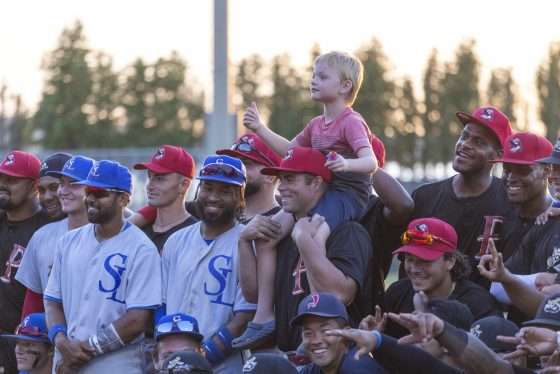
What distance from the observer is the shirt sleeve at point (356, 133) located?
302 inches

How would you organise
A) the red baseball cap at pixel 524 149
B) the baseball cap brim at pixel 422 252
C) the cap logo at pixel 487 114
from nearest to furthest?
the baseball cap brim at pixel 422 252 → the red baseball cap at pixel 524 149 → the cap logo at pixel 487 114

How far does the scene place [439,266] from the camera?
7.37 metres

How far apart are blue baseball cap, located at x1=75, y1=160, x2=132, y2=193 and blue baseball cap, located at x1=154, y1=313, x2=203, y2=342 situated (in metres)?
1.05

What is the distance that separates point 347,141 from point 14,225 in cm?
302

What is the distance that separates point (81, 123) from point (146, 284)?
36.5 metres

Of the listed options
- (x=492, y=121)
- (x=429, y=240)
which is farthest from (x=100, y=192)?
(x=492, y=121)

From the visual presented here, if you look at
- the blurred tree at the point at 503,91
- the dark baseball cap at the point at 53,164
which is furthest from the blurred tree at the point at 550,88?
the dark baseball cap at the point at 53,164

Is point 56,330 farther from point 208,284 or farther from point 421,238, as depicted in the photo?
point 421,238

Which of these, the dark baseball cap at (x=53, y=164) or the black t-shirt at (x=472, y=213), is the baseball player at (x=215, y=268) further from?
the dark baseball cap at (x=53, y=164)

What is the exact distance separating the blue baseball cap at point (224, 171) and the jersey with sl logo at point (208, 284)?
0.35 m

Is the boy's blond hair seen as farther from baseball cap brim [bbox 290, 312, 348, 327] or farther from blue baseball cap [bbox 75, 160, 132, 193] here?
baseball cap brim [bbox 290, 312, 348, 327]

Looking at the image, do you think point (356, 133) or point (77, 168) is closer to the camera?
point (356, 133)

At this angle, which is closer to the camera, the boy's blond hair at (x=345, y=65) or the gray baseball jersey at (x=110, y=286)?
the boy's blond hair at (x=345, y=65)

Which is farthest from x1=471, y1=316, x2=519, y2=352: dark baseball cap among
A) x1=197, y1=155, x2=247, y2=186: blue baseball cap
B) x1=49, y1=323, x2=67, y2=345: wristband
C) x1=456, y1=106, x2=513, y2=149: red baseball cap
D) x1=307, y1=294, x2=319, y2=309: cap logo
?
x1=49, y1=323, x2=67, y2=345: wristband
